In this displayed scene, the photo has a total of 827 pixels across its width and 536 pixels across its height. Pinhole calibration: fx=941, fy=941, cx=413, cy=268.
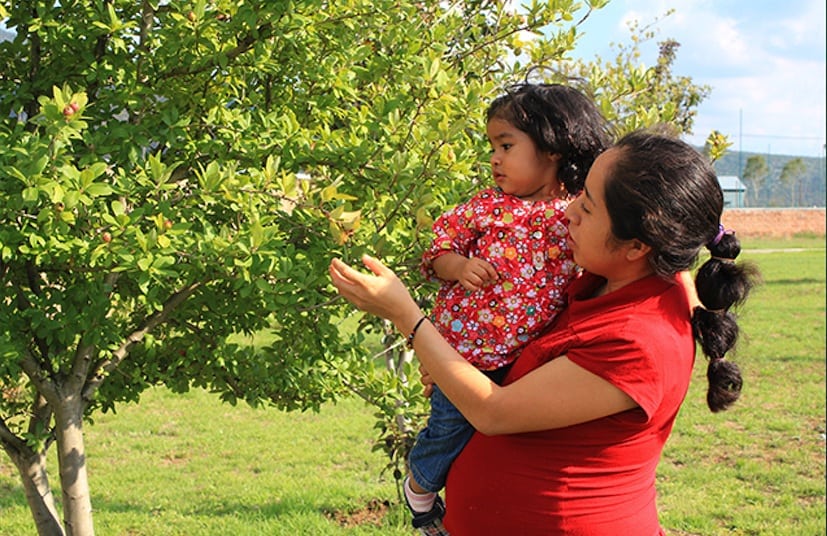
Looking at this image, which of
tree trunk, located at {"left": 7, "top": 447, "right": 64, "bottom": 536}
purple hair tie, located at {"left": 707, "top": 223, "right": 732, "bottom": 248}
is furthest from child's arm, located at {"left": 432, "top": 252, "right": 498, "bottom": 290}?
tree trunk, located at {"left": 7, "top": 447, "right": 64, "bottom": 536}

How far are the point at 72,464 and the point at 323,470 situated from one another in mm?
3398

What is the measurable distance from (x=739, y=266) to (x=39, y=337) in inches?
85.8

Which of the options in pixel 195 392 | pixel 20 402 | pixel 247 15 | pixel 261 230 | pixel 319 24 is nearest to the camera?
pixel 261 230

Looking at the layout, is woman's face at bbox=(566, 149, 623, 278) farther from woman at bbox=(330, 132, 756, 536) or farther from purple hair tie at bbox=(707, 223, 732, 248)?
purple hair tie at bbox=(707, 223, 732, 248)

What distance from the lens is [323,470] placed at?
6.57 metres

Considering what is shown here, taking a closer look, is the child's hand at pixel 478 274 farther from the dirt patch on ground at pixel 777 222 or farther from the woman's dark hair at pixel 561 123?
the dirt patch on ground at pixel 777 222

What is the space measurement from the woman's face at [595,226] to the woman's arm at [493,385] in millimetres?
219

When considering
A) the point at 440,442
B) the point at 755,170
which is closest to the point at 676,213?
the point at 440,442

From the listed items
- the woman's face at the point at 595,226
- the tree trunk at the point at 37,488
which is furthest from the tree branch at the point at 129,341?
the woman's face at the point at 595,226

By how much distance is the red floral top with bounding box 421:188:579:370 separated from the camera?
2.11 metres

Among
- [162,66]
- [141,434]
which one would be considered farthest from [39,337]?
[141,434]

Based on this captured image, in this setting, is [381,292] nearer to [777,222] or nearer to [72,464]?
[72,464]

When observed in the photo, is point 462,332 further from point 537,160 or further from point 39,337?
point 39,337

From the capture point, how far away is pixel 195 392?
9266 millimetres
